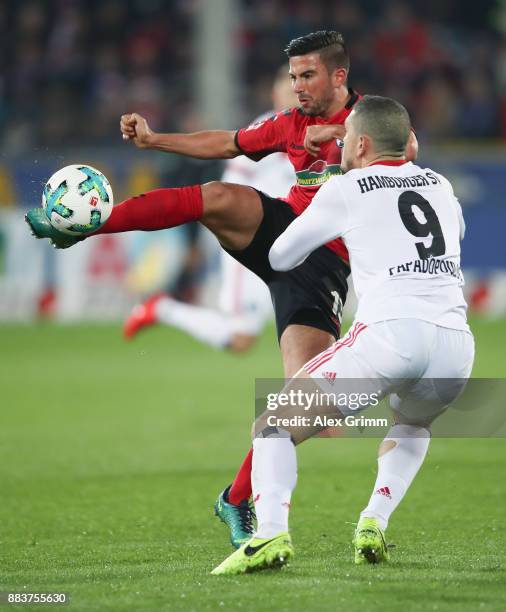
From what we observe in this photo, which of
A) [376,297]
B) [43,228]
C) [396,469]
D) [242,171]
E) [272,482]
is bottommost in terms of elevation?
[272,482]

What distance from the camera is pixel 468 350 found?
480cm

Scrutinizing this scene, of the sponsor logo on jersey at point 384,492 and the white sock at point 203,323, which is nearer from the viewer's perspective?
the sponsor logo on jersey at point 384,492

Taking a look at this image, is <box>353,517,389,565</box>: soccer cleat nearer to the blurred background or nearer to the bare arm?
the bare arm

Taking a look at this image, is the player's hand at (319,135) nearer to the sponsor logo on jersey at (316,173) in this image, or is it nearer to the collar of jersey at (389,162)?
the sponsor logo on jersey at (316,173)

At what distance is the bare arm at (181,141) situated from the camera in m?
5.59

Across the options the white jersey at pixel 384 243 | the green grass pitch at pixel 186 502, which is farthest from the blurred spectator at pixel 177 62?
the white jersey at pixel 384 243

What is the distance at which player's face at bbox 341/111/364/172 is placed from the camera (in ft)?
15.9

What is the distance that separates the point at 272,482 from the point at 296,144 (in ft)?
5.79

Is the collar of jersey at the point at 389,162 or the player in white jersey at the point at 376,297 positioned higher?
the collar of jersey at the point at 389,162

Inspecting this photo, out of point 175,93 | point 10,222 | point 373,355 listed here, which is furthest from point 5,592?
point 175,93

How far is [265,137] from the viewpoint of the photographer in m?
5.85

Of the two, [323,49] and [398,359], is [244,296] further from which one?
[398,359]

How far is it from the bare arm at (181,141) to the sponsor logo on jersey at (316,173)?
1.08ft

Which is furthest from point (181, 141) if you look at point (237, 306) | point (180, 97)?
point (180, 97)
